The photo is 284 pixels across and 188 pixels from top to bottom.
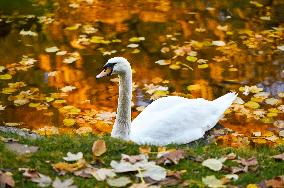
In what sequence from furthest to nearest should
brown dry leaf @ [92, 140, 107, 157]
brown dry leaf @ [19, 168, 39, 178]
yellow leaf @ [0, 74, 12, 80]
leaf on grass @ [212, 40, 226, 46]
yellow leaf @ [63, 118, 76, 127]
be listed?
leaf on grass @ [212, 40, 226, 46], yellow leaf @ [0, 74, 12, 80], yellow leaf @ [63, 118, 76, 127], brown dry leaf @ [92, 140, 107, 157], brown dry leaf @ [19, 168, 39, 178]

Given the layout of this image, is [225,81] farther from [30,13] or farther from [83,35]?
[30,13]

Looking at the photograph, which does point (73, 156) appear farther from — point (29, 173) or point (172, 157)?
point (172, 157)

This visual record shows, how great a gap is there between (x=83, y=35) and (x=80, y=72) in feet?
4.51

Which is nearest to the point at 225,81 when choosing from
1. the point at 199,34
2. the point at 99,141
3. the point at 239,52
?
the point at 239,52

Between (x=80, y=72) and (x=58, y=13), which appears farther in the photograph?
(x=58, y=13)

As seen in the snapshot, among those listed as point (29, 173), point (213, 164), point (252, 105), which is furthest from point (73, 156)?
point (252, 105)

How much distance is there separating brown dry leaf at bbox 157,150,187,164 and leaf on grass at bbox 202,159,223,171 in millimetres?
174

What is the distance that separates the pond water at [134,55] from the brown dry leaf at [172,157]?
263 cm

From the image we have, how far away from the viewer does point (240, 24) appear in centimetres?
927

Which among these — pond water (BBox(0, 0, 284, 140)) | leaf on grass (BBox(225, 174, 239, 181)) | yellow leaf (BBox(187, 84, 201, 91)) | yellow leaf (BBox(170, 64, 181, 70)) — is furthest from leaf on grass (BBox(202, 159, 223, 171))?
yellow leaf (BBox(170, 64, 181, 70))

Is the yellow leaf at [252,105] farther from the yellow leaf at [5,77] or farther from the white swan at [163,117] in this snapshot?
the yellow leaf at [5,77]

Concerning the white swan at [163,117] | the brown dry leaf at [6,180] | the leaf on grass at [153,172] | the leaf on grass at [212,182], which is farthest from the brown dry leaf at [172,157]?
the white swan at [163,117]

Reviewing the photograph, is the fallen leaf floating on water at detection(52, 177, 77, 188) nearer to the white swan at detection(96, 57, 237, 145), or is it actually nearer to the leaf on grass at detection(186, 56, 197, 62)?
the white swan at detection(96, 57, 237, 145)

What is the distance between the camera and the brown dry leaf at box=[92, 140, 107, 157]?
3661 millimetres
